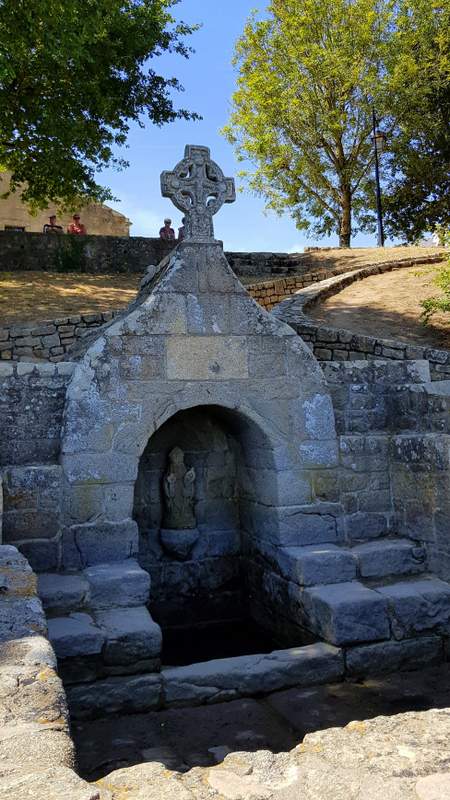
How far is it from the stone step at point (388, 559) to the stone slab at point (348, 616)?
0.38m

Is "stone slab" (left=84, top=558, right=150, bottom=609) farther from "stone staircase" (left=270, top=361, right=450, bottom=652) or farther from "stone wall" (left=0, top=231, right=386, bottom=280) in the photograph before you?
"stone wall" (left=0, top=231, right=386, bottom=280)

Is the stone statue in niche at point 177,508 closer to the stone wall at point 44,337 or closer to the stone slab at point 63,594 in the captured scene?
the stone slab at point 63,594

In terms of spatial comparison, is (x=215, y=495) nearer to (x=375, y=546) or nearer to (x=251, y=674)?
(x=375, y=546)

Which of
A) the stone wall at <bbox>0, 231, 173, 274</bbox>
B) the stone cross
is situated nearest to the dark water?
the stone cross

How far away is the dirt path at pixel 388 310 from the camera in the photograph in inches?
461

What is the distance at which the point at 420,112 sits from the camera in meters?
25.2

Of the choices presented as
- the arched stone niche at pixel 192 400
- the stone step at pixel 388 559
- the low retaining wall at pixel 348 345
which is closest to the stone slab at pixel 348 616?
the stone step at pixel 388 559

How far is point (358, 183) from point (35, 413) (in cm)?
2358

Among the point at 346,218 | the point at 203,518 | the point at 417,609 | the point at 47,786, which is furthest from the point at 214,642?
the point at 346,218

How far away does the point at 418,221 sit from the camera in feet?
88.2

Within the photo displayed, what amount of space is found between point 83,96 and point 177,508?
11687mm

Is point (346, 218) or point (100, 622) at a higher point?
point (346, 218)

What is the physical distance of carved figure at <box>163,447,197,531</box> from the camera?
5.60 metres

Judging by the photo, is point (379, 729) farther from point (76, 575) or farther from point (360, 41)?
point (360, 41)
